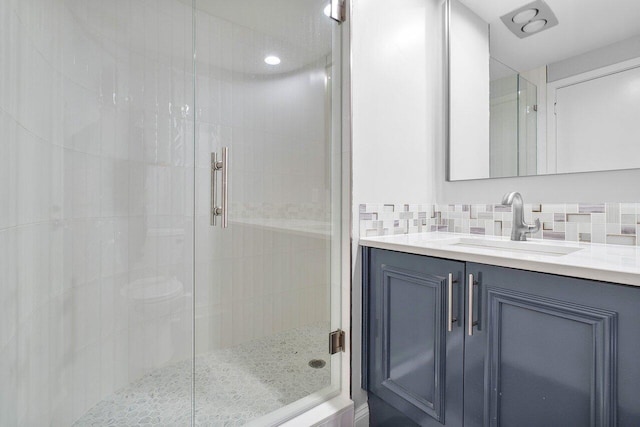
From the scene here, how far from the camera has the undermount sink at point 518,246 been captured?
3.71 feet

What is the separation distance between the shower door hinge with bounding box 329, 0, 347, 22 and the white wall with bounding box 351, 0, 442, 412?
0.14ft

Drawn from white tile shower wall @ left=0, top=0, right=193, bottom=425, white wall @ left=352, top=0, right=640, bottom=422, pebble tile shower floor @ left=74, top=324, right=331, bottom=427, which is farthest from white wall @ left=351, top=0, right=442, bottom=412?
white tile shower wall @ left=0, top=0, right=193, bottom=425

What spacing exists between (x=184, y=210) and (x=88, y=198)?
1.28 feet

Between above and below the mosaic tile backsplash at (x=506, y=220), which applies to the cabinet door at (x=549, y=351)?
below

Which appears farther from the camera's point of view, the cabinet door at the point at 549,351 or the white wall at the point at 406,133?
the white wall at the point at 406,133

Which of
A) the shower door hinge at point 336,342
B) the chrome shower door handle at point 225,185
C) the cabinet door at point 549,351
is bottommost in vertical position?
the shower door hinge at point 336,342

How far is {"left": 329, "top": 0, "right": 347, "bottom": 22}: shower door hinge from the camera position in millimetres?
1349

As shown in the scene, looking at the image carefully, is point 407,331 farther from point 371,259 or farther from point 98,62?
point 98,62

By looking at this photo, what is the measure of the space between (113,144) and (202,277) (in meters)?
0.73

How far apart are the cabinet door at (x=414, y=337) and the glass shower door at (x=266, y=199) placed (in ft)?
0.58

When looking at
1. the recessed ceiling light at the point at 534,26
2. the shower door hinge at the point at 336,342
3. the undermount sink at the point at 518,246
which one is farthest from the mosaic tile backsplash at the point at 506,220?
the recessed ceiling light at the point at 534,26

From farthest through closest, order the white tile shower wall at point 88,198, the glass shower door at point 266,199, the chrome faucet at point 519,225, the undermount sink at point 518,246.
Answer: the glass shower door at point 266,199, the chrome faucet at point 519,225, the undermount sink at point 518,246, the white tile shower wall at point 88,198

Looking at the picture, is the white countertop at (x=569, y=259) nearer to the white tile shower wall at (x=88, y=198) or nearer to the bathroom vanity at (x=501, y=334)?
the bathroom vanity at (x=501, y=334)

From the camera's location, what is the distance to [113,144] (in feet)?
4.48
